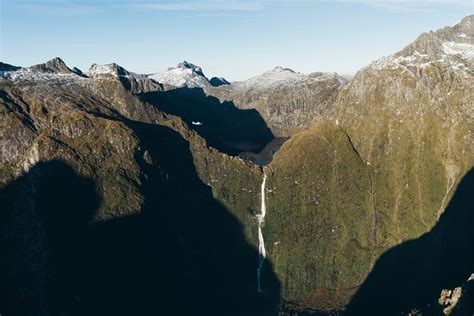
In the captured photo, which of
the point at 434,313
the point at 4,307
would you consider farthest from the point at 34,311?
the point at 434,313

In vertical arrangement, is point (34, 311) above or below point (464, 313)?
below

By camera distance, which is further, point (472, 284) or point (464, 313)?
point (472, 284)

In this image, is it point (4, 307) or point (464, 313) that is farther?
point (4, 307)

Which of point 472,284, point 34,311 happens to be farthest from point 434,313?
point 34,311

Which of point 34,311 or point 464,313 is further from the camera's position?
point 34,311

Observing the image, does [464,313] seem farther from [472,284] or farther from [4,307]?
[4,307]

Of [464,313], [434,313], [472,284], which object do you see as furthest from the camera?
[434,313]

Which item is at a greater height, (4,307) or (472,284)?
(472,284)

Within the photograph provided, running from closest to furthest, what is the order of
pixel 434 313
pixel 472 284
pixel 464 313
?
pixel 464 313, pixel 472 284, pixel 434 313

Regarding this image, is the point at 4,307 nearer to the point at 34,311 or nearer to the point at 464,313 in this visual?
the point at 34,311
